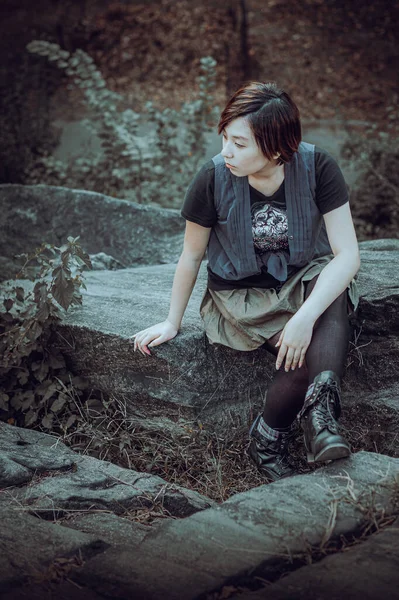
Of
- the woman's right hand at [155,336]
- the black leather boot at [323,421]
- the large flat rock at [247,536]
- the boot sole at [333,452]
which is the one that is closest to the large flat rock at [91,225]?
the woman's right hand at [155,336]

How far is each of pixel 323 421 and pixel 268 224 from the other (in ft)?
2.68

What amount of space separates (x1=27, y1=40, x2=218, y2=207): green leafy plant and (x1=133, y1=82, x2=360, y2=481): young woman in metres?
3.46

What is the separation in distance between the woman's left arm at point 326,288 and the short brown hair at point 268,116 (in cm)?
33

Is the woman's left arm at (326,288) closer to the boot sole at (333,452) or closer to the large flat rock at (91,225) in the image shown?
the boot sole at (333,452)

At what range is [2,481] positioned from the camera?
2619mm

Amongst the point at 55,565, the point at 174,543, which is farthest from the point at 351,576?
the point at 55,565

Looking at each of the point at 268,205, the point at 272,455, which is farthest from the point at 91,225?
the point at 272,455

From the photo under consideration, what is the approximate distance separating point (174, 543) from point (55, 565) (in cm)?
32

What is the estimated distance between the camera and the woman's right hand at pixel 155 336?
302 cm

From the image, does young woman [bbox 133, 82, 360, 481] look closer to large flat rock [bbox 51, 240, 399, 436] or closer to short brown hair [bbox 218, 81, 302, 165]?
short brown hair [bbox 218, 81, 302, 165]

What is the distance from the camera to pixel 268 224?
2.82 meters

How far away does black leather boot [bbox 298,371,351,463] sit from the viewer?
2355 mm

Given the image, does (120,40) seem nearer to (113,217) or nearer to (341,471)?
(113,217)

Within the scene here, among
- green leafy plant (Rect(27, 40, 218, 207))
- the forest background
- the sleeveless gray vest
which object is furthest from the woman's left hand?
the forest background
